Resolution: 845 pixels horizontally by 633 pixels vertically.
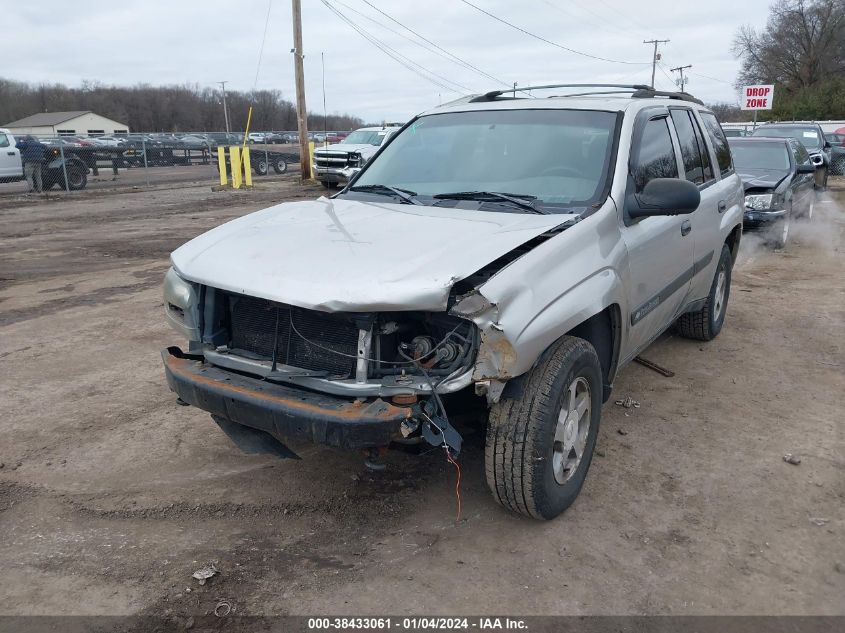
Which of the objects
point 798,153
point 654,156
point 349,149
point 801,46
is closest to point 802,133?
point 798,153

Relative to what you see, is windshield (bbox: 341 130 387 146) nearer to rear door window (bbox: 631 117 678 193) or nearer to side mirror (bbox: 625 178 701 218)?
rear door window (bbox: 631 117 678 193)

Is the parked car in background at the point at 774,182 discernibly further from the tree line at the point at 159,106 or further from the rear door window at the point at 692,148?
the tree line at the point at 159,106

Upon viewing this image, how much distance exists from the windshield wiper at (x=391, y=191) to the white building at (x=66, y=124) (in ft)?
272

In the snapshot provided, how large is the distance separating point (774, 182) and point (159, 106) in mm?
98463

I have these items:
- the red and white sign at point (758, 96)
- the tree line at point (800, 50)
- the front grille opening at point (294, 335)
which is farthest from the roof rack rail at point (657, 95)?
the tree line at point (800, 50)

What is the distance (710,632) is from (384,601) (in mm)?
1217

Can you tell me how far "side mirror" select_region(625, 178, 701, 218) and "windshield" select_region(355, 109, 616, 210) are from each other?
0.22 meters

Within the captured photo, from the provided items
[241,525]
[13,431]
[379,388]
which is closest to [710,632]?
[379,388]

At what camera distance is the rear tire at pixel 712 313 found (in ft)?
18.2

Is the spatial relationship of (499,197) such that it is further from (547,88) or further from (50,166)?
(50,166)

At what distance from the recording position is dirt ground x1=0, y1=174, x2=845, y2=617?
271cm

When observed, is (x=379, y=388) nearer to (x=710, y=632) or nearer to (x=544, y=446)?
(x=544, y=446)

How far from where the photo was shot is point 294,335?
3.04 meters

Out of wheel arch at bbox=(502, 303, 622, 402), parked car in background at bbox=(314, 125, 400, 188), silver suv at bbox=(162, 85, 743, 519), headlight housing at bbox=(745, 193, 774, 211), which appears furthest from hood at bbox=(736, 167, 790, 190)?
parked car in background at bbox=(314, 125, 400, 188)
